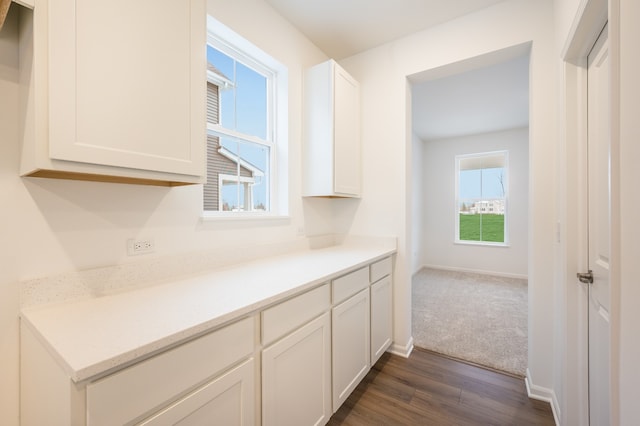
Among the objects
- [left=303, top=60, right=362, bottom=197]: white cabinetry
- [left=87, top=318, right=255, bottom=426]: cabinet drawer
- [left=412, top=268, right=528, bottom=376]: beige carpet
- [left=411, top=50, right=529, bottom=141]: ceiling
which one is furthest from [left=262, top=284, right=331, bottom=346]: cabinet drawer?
[left=411, top=50, right=529, bottom=141]: ceiling

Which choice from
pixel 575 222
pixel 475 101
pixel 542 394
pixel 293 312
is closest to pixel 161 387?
pixel 293 312

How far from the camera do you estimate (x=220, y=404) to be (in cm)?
95

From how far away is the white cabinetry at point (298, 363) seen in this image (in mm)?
1149

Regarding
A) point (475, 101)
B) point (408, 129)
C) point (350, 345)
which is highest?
point (475, 101)

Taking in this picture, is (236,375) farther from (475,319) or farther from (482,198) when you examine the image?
(482,198)

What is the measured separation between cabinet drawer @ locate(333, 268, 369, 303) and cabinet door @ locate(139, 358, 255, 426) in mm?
672

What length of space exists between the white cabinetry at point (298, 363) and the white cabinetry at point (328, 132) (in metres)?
1.04

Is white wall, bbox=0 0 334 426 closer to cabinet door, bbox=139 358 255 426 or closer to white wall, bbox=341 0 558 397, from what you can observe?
cabinet door, bbox=139 358 255 426

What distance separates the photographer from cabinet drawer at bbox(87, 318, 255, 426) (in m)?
0.68

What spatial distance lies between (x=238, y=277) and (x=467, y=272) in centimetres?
532

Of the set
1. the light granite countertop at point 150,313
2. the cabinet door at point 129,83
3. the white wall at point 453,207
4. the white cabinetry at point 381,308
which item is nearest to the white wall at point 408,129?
the white cabinetry at point 381,308

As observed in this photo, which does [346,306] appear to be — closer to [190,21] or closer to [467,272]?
[190,21]

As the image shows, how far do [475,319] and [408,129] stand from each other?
2.34 metres

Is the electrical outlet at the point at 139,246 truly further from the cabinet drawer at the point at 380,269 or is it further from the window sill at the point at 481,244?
the window sill at the point at 481,244
